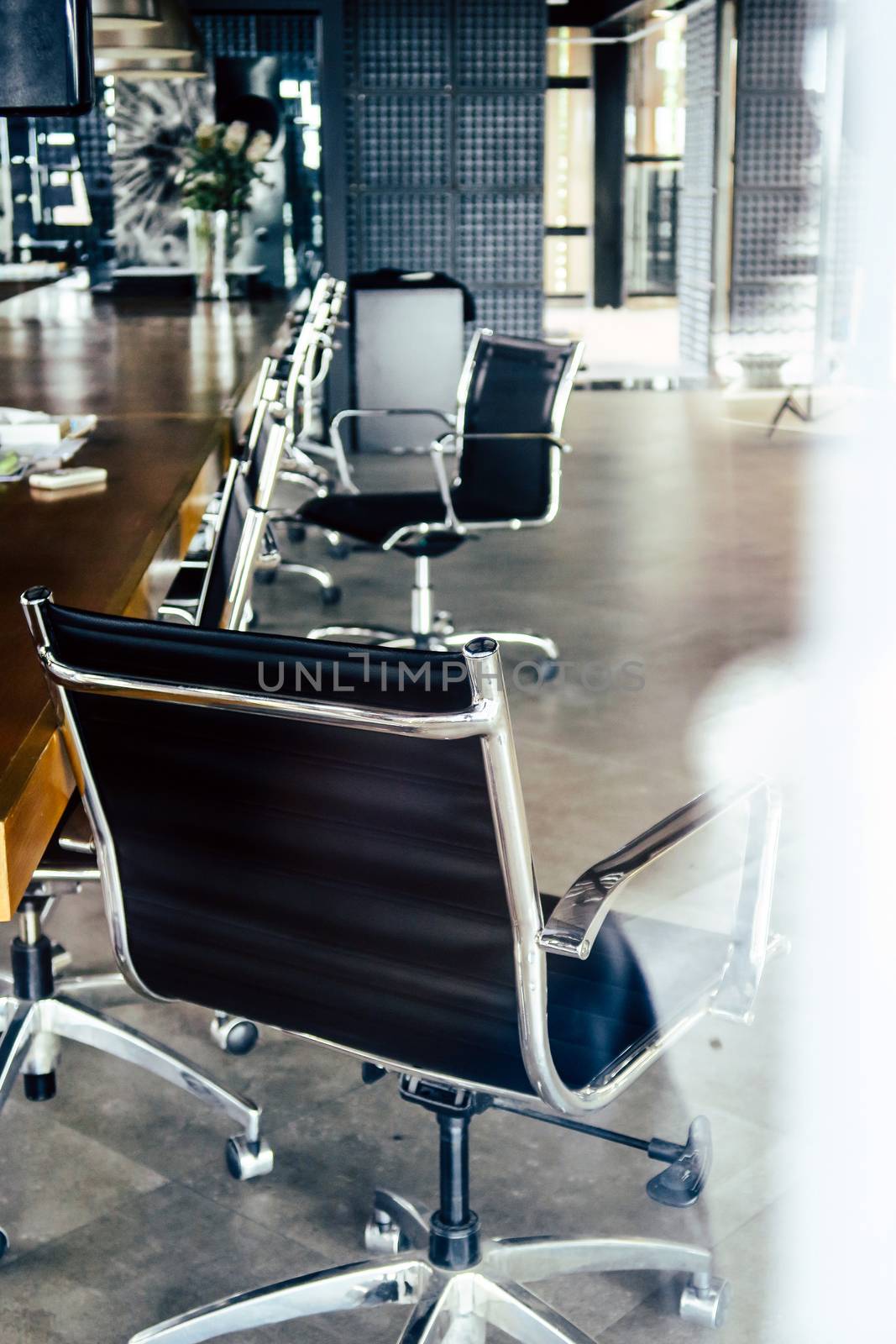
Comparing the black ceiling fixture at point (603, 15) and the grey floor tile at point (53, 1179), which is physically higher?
the black ceiling fixture at point (603, 15)

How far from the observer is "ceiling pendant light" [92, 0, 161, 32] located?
449 centimetres

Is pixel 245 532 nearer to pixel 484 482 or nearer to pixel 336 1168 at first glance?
pixel 336 1168

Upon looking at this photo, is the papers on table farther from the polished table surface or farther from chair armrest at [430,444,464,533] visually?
chair armrest at [430,444,464,533]

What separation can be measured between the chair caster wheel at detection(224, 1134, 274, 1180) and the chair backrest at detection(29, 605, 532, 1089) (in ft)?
1.90

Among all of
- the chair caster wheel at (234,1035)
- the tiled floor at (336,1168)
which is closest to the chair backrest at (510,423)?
the tiled floor at (336,1168)

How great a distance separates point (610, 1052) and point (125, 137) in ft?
26.9

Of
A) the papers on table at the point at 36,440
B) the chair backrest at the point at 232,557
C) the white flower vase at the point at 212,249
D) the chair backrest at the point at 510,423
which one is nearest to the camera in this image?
the chair backrest at the point at 232,557

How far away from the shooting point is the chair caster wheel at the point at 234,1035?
94.0 inches

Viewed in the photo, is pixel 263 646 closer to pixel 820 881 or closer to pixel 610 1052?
pixel 610 1052

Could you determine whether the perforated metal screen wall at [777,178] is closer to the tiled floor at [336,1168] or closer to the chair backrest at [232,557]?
the tiled floor at [336,1168]

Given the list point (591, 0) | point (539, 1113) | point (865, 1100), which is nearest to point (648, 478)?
point (865, 1100)

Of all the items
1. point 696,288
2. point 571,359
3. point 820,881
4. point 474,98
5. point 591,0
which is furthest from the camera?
point 591,0

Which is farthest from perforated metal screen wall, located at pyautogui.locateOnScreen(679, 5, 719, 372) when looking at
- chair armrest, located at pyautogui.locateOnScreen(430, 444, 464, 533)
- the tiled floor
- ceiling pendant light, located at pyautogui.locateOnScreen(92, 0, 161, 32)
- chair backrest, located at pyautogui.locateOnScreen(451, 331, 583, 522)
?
the tiled floor

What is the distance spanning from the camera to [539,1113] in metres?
1.74
